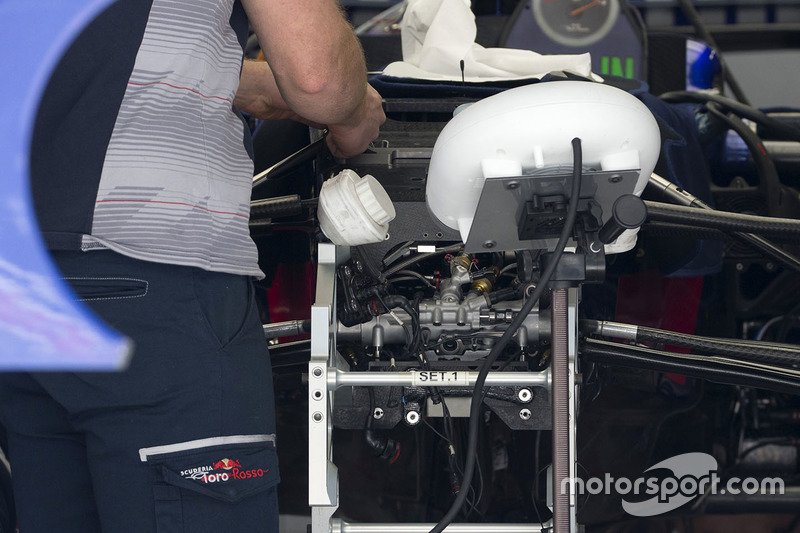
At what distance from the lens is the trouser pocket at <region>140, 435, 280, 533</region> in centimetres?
109

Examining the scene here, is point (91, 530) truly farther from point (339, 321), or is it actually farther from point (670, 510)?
point (670, 510)

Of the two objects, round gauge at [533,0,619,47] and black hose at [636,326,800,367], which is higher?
round gauge at [533,0,619,47]

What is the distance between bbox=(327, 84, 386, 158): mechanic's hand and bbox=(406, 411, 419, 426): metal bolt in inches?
18.4

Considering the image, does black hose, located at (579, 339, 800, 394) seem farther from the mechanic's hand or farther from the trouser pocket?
the trouser pocket

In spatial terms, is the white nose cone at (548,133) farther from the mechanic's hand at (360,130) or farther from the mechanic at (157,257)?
the mechanic's hand at (360,130)

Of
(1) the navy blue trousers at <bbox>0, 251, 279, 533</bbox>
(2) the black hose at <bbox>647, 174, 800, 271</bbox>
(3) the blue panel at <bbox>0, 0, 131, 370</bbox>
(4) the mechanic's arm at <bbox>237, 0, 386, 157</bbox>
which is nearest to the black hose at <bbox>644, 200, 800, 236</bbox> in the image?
(2) the black hose at <bbox>647, 174, 800, 271</bbox>

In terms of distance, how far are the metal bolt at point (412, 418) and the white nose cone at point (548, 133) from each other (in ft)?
1.90

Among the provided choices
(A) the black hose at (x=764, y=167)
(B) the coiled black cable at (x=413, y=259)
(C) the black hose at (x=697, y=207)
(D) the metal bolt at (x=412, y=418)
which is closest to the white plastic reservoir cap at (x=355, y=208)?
(B) the coiled black cable at (x=413, y=259)

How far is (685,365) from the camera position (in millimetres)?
1733

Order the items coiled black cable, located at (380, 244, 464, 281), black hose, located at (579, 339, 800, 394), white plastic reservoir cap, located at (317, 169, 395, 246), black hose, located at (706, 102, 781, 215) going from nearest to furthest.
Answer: white plastic reservoir cap, located at (317, 169, 395, 246) → coiled black cable, located at (380, 244, 464, 281) → black hose, located at (579, 339, 800, 394) → black hose, located at (706, 102, 781, 215)

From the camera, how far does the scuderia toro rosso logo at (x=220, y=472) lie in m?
1.09

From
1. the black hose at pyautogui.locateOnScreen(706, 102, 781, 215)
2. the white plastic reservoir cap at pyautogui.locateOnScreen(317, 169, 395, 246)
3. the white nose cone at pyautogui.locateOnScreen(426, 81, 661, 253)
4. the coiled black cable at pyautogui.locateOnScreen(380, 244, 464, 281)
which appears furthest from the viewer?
the black hose at pyautogui.locateOnScreen(706, 102, 781, 215)

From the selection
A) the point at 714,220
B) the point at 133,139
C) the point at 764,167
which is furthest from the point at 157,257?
the point at 764,167

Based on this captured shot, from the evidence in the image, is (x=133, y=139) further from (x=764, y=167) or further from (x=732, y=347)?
(x=764, y=167)
